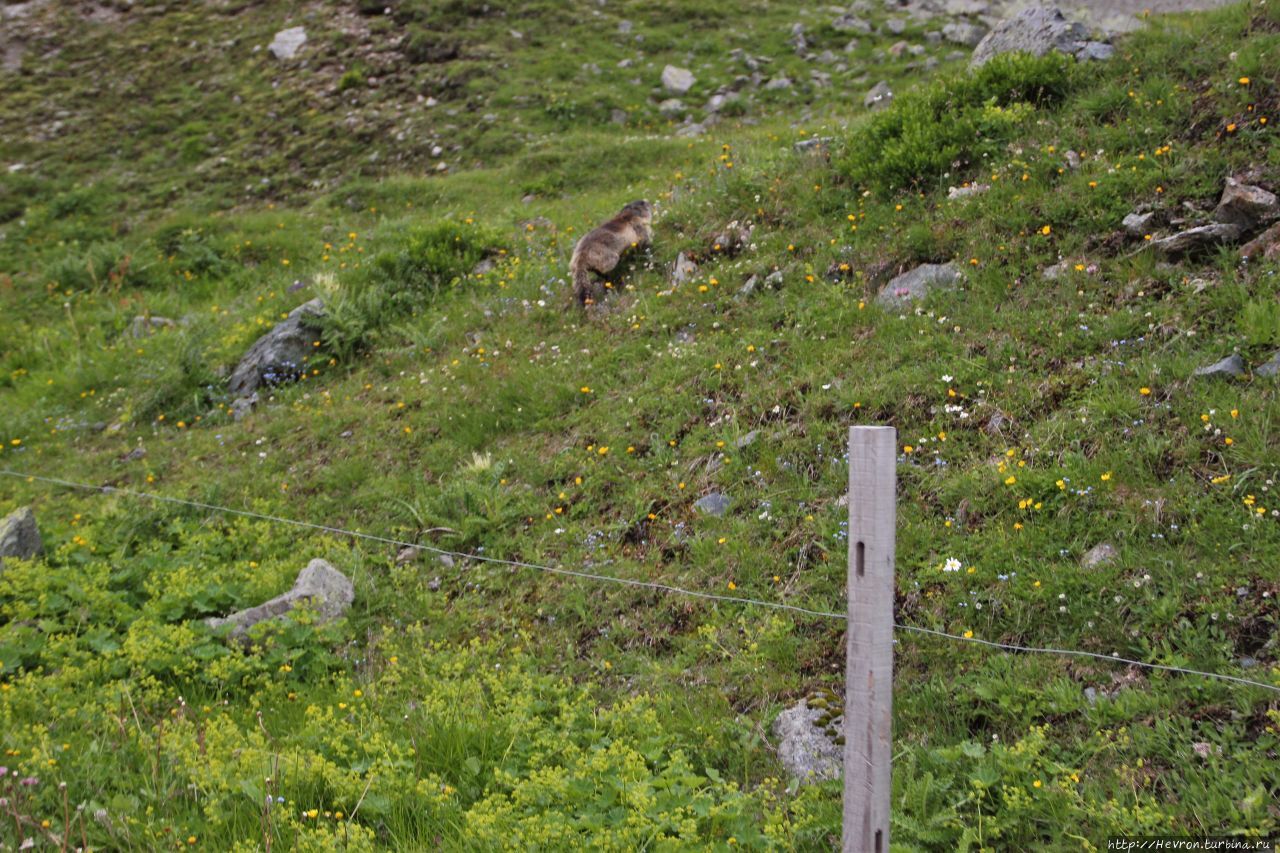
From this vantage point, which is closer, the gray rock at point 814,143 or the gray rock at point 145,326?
the gray rock at point 814,143

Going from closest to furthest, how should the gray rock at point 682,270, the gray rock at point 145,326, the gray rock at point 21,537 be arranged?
the gray rock at point 21,537, the gray rock at point 682,270, the gray rock at point 145,326

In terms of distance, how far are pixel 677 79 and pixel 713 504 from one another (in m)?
11.6

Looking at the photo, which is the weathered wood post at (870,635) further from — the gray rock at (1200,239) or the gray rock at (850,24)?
the gray rock at (850,24)

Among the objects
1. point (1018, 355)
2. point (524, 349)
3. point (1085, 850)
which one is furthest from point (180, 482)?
point (1085, 850)

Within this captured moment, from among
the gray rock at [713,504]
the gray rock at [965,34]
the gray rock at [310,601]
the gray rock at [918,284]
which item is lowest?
the gray rock at [310,601]

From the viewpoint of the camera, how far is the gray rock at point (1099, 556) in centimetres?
444

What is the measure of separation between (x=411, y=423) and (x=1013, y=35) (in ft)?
23.7

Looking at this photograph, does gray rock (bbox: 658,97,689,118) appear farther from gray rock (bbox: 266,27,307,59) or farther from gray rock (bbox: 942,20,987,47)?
gray rock (bbox: 266,27,307,59)

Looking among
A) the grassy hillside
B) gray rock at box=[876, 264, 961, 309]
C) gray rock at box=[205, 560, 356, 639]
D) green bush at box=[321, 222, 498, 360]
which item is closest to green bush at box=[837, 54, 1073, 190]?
the grassy hillside

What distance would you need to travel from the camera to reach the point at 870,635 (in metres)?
2.96

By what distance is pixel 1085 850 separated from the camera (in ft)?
10.7

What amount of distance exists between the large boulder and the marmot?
369cm

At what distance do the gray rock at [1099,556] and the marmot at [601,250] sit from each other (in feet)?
17.4

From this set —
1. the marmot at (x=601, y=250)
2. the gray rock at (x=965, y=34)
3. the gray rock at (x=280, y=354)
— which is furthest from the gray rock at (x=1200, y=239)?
the gray rock at (x=965, y=34)
